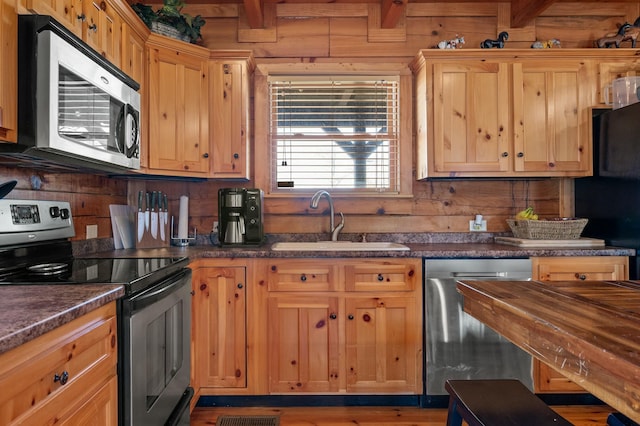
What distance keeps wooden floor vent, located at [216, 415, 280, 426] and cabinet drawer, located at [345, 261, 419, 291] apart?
2.66ft

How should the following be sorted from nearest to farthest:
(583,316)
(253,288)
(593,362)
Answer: (593,362)
(583,316)
(253,288)

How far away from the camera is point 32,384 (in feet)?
2.69

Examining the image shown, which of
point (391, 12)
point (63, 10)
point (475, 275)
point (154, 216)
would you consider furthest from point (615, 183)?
point (63, 10)

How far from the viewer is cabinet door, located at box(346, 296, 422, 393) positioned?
87.4 inches

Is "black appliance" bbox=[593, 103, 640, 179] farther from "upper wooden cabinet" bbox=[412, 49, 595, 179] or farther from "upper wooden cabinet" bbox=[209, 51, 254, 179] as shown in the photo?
"upper wooden cabinet" bbox=[209, 51, 254, 179]

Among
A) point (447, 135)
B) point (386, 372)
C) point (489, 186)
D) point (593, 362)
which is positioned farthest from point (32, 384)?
point (489, 186)

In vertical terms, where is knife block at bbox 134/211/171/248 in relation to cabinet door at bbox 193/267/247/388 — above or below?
above

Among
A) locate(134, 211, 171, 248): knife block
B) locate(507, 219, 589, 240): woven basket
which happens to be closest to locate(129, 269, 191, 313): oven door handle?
locate(134, 211, 171, 248): knife block

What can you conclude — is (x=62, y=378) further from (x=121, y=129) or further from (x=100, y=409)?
(x=121, y=129)

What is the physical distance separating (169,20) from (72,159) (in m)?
1.29

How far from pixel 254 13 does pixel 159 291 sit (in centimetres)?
203

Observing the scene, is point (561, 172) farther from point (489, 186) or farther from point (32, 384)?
point (32, 384)

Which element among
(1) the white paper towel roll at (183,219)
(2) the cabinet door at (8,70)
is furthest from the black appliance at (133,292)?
(1) the white paper towel roll at (183,219)

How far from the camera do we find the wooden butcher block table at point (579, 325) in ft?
2.36
